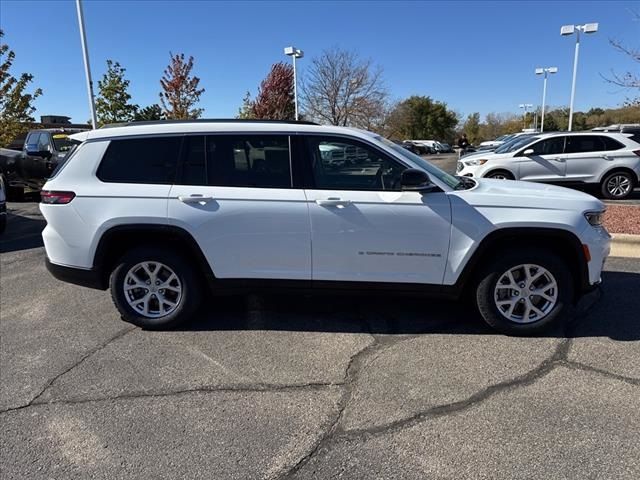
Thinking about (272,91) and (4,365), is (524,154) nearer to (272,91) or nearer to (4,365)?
(4,365)

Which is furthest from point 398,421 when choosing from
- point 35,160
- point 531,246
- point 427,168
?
point 35,160

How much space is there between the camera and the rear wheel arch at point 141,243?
4.02 meters

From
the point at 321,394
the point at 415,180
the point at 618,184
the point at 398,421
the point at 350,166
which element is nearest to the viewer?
the point at 398,421

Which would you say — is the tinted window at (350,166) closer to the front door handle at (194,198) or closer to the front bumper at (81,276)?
the front door handle at (194,198)

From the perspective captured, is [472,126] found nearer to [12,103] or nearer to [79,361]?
[12,103]

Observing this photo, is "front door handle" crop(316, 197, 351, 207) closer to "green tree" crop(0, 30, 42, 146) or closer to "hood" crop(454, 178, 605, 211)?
"hood" crop(454, 178, 605, 211)

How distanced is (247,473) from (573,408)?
6.74 feet

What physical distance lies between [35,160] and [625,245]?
12.6 meters

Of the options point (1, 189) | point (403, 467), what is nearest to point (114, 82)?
point (1, 189)

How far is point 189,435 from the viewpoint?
2.80 meters

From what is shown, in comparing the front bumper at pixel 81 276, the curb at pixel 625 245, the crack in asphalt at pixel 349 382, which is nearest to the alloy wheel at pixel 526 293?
the crack in asphalt at pixel 349 382

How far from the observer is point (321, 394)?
10.5 feet

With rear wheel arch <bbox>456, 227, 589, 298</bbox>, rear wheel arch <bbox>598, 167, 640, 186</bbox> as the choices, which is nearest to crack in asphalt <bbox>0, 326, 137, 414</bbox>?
rear wheel arch <bbox>456, 227, 589, 298</bbox>

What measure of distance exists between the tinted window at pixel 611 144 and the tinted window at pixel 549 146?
0.93 meters
